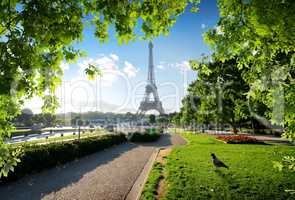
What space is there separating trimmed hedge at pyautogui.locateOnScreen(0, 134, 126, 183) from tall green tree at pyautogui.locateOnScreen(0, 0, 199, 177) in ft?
21.8

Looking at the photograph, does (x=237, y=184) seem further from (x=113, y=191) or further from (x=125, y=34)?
(x=125, y=34)

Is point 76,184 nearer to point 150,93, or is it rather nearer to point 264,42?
point 264,42

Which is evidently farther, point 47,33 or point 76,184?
point 76,184

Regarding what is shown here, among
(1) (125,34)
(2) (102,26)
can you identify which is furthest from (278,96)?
(2) (102,26)

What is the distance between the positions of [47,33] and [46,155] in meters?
9.81

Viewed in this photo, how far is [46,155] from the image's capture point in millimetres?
12242

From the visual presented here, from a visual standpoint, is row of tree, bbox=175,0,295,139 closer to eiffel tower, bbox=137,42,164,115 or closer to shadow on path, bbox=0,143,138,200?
shadow on path, bbox=0,143,138,200

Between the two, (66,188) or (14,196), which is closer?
(14,196)

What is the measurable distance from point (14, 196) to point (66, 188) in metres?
1.60

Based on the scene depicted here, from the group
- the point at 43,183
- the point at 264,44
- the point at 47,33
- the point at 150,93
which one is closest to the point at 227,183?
the point at 264,44

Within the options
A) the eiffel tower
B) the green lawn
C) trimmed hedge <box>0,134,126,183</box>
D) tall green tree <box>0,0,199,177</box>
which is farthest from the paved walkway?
the eiffel tower

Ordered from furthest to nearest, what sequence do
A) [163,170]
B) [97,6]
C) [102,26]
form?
1. [163,170]
2. [102,26]
3. [97,6]

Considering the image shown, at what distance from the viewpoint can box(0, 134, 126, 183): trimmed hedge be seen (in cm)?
1021

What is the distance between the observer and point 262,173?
10328mm
